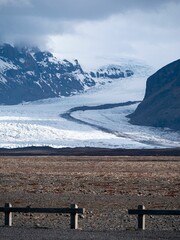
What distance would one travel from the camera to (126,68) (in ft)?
653

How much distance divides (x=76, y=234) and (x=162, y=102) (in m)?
117

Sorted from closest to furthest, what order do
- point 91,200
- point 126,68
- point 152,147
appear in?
1. point 91,200
2. point 152,147
3. point 126,68

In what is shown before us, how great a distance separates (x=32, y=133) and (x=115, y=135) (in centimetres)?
1083

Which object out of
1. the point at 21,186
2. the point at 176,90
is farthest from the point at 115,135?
the point at 21,186

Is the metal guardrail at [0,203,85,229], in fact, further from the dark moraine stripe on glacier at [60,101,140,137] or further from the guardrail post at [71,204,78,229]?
the dark moraine stripe on glacier at [60,101,140,137]

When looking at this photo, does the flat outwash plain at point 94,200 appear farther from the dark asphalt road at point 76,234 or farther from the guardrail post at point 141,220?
the guardrail post at point 141,220

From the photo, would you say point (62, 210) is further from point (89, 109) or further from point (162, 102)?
point (162, 102)

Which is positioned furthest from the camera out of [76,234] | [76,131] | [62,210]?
[76,131]

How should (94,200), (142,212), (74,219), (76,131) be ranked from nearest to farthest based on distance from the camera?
1. (142,212)
2. (74,219)
3. (94,200)
4. (76,131)

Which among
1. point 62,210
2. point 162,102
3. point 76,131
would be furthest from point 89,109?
point 62,210

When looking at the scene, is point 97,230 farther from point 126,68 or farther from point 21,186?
point 126,68

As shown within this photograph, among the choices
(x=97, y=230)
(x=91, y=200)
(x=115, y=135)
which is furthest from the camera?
(x=115, y=135)

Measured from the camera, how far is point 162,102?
5295 inches

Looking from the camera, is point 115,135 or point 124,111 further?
point 124,111
